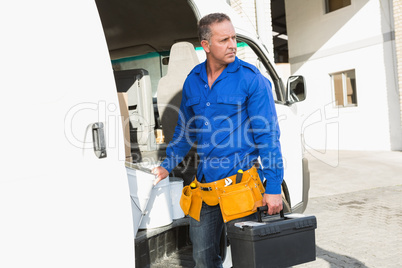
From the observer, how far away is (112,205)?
6.15 ft

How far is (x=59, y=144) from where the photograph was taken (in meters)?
1.69

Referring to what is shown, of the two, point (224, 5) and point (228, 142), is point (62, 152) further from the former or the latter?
point (224, 5)

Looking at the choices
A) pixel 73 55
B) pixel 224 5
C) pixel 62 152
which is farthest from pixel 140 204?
pixel 224 5

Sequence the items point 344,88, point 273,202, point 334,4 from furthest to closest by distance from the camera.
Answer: point 334,4 → point 344,88 → point 273,202

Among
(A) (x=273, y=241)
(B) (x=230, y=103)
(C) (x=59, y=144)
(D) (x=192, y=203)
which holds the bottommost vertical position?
(A) (x=273, y=241)

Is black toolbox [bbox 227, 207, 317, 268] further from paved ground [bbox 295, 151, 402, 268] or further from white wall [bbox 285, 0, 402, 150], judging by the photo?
white wall [bbox 285, 0, 402, 150]

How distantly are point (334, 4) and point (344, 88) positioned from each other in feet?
9.34

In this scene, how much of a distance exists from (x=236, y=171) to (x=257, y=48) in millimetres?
1970

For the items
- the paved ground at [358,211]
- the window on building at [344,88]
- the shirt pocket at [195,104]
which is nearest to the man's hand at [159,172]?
the shirt pocket at [195,104]

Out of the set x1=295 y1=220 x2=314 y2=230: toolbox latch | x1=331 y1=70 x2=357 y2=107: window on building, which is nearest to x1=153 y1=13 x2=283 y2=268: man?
x1=295 y1=220 x2=314 y2=230: toolbox latch

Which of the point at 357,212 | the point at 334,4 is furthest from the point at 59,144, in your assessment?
the point at 334,4

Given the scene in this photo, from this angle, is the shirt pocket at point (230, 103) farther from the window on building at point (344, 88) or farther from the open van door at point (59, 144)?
the window on building at point (344, 88)

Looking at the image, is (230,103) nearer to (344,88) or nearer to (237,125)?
(237,125)

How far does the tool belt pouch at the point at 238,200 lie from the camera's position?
7.48ft
